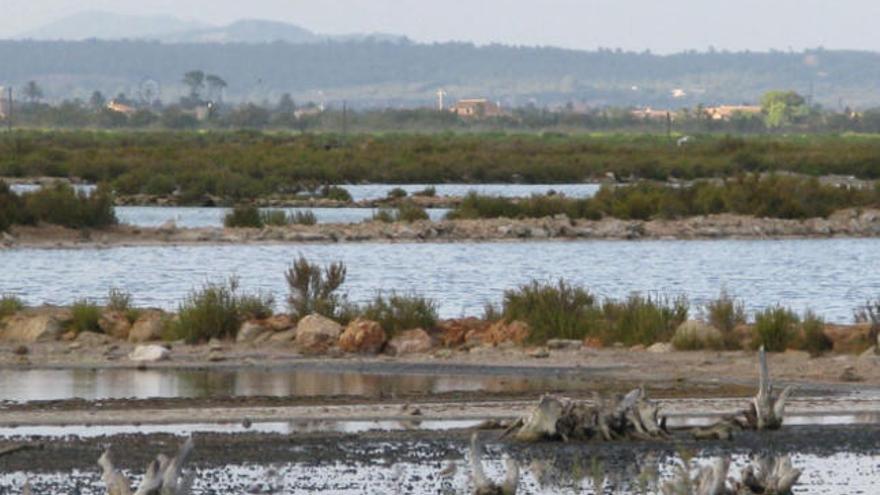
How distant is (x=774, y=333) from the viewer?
935 inches

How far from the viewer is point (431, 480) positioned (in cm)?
1440

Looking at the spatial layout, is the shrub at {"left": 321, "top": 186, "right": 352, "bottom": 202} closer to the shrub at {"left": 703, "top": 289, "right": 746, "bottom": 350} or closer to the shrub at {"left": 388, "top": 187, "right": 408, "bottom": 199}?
the shrub at {"left": 388, "top": 187, "right": 408, "bottom": 199}

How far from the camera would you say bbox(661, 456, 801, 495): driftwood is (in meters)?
11.8

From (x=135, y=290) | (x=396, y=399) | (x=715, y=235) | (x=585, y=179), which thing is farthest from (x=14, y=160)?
(x=396, y=399)

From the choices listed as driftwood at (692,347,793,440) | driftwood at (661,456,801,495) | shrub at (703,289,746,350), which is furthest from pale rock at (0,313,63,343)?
driftwood at (661,456,801,495)

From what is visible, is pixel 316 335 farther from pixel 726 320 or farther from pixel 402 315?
pixel 726 320

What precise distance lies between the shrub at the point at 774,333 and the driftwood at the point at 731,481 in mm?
9525

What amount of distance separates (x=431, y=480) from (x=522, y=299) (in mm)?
11779

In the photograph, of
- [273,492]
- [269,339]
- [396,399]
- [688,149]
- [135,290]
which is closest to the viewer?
[273,492]

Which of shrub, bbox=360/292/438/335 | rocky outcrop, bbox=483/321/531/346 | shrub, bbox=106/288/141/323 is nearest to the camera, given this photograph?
rocky outcrop, bbox=483/321/531/346

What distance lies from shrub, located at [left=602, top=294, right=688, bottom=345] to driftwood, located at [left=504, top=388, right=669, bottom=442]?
26.2ft

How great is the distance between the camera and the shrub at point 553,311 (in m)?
25.0

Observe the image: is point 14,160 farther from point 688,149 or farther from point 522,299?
point 522,299

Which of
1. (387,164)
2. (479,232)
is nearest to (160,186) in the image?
(479,232)
